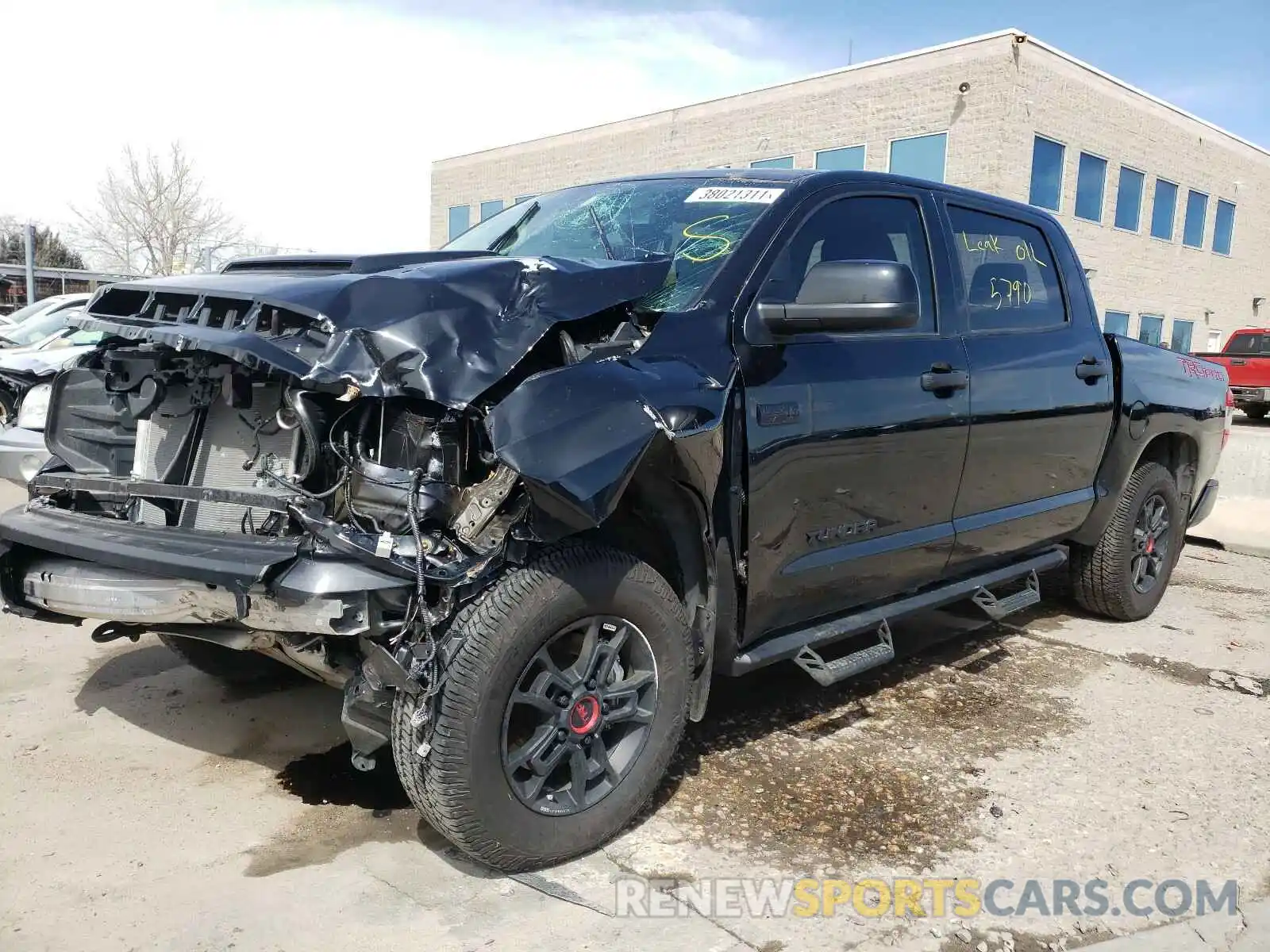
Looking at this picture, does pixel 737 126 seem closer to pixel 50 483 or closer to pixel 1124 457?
pixel 1124 457

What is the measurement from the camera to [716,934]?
259cm

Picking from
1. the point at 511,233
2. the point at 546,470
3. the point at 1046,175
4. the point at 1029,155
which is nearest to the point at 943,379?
the point at 511,233

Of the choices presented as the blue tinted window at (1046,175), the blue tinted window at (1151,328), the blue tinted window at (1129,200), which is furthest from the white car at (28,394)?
the blue tinted window at (1151,328)

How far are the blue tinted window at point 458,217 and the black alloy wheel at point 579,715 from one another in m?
29.7

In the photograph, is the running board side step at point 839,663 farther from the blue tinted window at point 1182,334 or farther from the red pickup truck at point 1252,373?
the blue tinted window at point 1182,334

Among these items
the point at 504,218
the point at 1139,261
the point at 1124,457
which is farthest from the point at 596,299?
the point at 1139,261

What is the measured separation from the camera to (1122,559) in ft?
17.5

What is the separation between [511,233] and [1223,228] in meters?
29.7

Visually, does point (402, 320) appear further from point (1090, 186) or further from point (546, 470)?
point (1090, 186)

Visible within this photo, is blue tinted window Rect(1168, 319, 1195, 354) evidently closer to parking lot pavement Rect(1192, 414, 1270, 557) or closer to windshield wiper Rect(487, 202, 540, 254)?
parking lot pavement Rect(1192, 414, 1270, 557)

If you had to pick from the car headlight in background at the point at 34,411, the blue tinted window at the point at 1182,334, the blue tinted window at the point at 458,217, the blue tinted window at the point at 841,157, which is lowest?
the car headlight in background at the point at 34,411

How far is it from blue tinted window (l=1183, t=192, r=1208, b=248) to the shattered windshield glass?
87.8ft

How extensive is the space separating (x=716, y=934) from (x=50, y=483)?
7.76 ft

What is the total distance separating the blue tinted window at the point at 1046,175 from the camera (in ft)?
65.9
